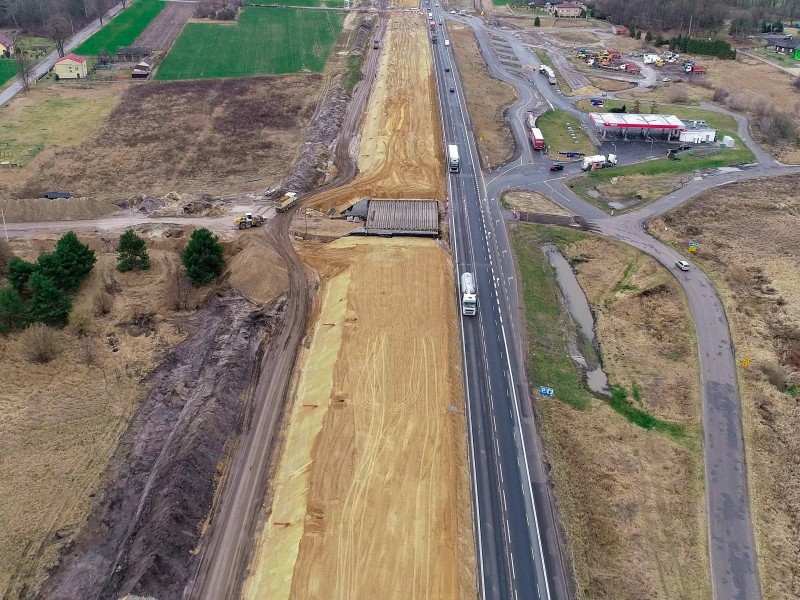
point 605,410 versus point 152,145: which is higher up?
point 152,145

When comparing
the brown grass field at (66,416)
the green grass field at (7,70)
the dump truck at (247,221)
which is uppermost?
→ the green grass field at (7,70)

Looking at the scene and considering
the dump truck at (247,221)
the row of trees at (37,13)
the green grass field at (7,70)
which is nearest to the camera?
the dump truck at (247,221)

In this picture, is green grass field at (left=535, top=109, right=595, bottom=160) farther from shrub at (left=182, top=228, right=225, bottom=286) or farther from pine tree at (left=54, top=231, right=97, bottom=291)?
pine tree at (left=54, top=231, right=97, bottom=291)

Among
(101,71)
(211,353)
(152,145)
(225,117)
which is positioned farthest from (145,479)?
(101,71)

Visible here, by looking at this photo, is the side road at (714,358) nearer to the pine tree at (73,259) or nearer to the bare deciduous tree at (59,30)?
the pine tree at (73,259)

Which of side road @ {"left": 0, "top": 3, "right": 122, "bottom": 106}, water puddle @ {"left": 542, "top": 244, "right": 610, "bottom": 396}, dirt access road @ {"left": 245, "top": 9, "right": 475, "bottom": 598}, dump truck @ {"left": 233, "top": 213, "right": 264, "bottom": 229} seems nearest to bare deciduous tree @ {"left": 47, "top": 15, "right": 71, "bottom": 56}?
side road @ {"left": 0, "top": 3, "right": 122, "bottom": 106}

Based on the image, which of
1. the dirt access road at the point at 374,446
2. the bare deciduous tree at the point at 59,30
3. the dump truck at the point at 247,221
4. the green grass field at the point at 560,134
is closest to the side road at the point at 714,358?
the green grass field at the point at 560,134

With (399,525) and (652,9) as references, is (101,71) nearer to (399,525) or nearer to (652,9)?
(399,525)
